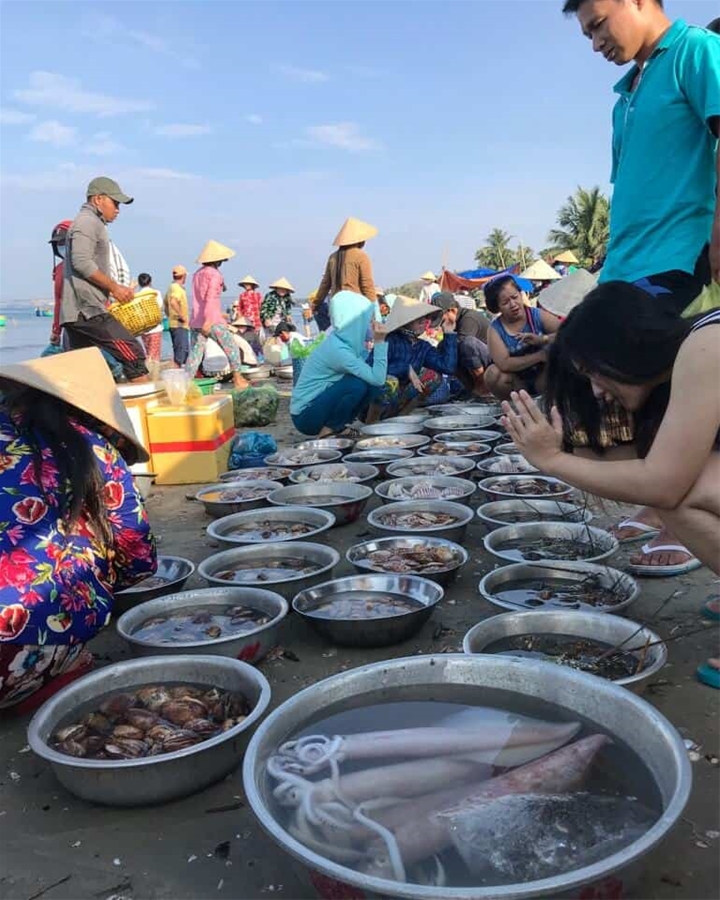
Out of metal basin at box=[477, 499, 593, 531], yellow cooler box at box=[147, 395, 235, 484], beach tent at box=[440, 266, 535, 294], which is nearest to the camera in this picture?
metal basin at box=[477, 499, 593, 531]

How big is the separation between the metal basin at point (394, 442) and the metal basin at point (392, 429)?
0.16m

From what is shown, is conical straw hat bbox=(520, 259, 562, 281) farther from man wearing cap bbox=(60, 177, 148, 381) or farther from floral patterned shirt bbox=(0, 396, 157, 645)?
floral patterned shirt bbox=(0, 396, 157, 645)

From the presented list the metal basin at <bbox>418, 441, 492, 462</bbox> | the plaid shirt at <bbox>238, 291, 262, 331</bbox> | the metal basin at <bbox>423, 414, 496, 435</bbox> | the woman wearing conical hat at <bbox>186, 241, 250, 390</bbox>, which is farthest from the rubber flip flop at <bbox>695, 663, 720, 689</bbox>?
the plaid shirt at <bbox>238, 291, 262, 331</bbox>

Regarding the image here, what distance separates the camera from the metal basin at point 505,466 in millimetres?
4754

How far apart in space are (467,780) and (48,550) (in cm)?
145

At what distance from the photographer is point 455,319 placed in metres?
7.85

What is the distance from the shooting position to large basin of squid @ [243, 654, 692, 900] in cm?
137

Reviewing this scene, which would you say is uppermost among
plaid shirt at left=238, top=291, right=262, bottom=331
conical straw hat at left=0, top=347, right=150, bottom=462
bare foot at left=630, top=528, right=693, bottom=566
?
plaid shirt at left=238, top=291, right=262, bottom=331

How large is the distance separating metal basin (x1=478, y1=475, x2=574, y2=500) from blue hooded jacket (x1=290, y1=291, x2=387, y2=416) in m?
2.04

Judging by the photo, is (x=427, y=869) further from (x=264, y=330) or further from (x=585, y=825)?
(x=264, y=330)

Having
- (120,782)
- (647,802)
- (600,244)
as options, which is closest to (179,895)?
(120,782)

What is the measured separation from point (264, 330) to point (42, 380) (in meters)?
12.9

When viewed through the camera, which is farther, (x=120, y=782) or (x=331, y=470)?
(x=331, y=470)

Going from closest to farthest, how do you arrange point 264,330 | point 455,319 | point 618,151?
point 618,151, point 455,319, point 264,330
